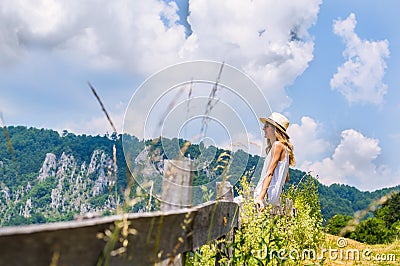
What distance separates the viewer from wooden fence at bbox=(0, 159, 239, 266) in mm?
1223

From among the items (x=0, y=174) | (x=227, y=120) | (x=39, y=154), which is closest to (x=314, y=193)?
(x=227, y=120)

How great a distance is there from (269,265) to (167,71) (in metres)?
2.42

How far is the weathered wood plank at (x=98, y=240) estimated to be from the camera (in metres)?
1.22

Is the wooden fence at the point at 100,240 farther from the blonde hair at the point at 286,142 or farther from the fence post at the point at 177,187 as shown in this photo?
the blonde hair at the point at 286,142

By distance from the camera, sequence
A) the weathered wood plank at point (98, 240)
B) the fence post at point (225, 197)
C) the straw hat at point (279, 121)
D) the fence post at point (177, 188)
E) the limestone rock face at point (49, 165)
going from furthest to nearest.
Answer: the limestone rock face at point (49, 165) → the straw hat at point (279, 121) → the fence post at point (225, 197) → the fence post at point (177, 188) → the weathered wood plank at point (98, 240)

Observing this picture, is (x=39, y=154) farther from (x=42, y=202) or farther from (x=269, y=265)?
(x=269, y=265)

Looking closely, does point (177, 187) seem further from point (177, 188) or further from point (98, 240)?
point (98, 240)

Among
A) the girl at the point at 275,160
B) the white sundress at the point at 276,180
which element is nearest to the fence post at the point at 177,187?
the girl at the point at 275,160

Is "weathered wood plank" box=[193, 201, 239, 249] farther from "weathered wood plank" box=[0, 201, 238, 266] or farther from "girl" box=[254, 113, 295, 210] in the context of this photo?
"girl" box=[254, 113, 295, 210]

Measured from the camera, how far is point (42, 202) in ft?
171

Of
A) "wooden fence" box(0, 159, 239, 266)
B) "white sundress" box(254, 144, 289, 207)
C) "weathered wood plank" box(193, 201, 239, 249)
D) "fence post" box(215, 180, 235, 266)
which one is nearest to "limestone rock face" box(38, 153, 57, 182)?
"white sundress" box(254, 144, 289, 207)

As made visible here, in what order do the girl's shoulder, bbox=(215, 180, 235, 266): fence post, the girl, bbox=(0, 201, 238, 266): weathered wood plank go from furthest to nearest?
1. the girl's shoulder
2. the girl
3. bbox=(215, 180, 235, 266): fence post
4. bbox=(0, 201, 238, 266): weathered wood plank

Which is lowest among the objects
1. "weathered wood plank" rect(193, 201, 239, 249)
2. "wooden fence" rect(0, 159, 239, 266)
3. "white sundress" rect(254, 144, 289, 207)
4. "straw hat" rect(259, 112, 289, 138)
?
"wooden fence" rect(0, 159, 239, 266)

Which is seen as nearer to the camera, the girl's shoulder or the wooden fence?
the wooden fence
